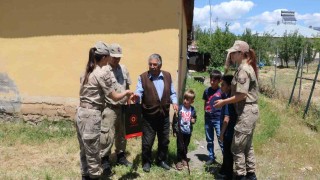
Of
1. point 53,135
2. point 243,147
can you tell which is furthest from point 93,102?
point 53,135

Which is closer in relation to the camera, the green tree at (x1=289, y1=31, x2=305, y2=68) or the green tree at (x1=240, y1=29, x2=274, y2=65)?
the green tree at (x1=240, y1=29, x2=274, y2=65)

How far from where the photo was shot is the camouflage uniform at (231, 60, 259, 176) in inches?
163

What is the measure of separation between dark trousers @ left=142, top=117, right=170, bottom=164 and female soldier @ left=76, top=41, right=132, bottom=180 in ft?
3.25

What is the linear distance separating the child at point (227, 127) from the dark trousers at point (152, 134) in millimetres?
898

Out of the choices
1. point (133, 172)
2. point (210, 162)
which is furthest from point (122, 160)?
point (210, 162)

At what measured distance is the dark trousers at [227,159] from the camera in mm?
4586

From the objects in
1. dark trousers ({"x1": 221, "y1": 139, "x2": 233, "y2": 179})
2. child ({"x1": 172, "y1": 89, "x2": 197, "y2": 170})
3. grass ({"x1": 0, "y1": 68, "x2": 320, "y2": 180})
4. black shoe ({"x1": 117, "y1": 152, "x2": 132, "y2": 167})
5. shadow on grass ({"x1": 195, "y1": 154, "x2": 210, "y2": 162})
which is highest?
child ({"x1": 172, "y1": 89, "x2": 197, "y2": 170})

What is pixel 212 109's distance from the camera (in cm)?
520

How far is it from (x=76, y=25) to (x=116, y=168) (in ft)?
10.1

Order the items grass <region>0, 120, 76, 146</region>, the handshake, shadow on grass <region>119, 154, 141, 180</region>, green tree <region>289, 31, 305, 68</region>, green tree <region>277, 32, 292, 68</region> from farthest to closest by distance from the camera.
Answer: green tree <region>277, 32, 292, 68</region>
green tree <region>289, 31, 305, 68</region>
grass <region>0, 120, 76, 146</region>
shadow on grass <region>119, 154, 141, 180</region>
the handshake

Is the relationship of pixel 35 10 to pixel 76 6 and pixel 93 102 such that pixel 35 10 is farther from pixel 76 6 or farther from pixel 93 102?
pixel 93 102

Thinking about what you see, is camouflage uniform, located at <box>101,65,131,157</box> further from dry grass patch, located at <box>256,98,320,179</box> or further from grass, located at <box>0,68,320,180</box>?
dry grass patch, located at <box>256,98,320,179</box>

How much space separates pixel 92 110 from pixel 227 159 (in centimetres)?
192

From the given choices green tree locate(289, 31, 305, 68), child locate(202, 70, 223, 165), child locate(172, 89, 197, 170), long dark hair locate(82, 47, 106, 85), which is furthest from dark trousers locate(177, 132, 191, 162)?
green tree locate(289, 31, 305, 68)
